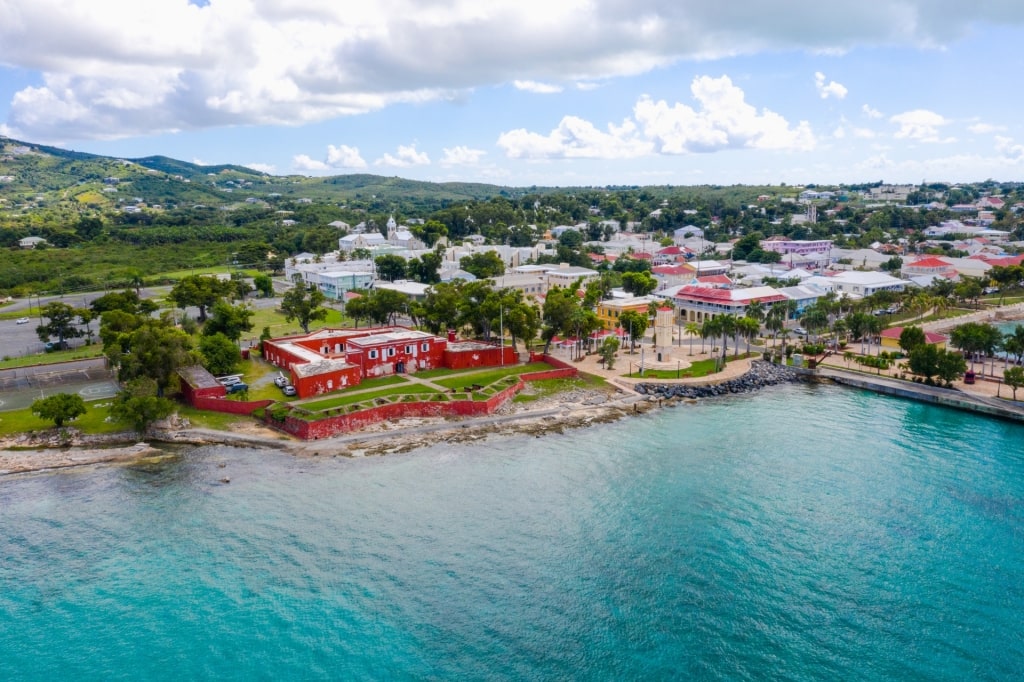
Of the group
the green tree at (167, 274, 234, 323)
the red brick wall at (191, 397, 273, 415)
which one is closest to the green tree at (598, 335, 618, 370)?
the red brick wall at (191, 397, 273, 415)

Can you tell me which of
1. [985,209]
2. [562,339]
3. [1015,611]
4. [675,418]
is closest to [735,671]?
[1015,611]

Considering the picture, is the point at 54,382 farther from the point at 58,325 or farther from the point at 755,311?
the point at 755,311

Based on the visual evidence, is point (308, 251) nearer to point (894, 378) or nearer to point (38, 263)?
point (38, 263)

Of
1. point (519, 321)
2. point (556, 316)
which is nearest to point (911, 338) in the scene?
point (556, 316)

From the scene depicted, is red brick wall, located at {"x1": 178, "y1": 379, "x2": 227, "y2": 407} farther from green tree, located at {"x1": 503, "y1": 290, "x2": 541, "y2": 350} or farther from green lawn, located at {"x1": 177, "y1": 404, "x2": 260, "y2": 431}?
green tree, located at {"x1": 503, "y1": 290, "x2": 541, "y2": 350}

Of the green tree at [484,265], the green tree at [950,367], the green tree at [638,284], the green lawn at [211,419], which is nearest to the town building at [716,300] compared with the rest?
the green tree at [638,284]

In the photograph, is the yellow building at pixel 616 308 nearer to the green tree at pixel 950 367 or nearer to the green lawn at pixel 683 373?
the green lawn at pixel 683 373
